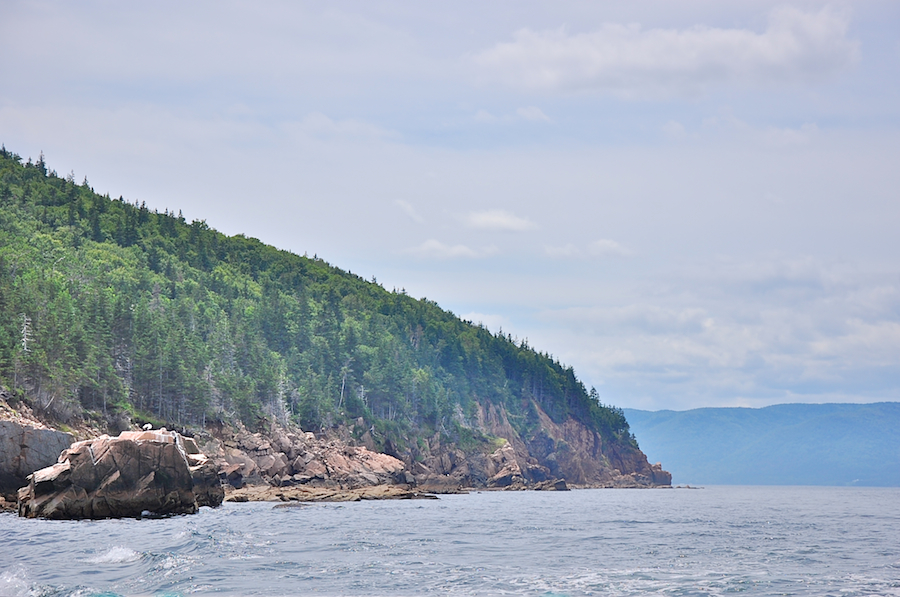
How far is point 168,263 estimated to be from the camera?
174m

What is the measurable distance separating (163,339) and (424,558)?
298 feet

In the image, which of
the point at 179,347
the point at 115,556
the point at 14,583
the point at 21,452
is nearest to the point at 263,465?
the point at 179,347

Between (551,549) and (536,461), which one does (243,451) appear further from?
(536,461)

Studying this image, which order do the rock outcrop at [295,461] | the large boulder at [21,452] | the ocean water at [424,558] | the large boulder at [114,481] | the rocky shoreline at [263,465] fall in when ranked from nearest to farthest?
the ocean water at [424,558] < the large boulder at [114,481] < the rocky shoreline at [263,465] < the large boulder at [21,452] < the rock outcrop at [295,461]

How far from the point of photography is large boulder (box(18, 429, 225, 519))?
177ft

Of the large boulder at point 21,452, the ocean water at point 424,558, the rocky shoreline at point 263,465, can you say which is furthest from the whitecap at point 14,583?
the large boulder at point 21,452

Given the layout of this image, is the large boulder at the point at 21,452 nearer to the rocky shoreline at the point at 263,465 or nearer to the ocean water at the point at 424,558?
the rocky shoreline at the point at 263,465

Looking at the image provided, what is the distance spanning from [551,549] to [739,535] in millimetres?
18160

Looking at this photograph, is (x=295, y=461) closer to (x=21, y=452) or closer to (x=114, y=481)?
(x=21, y=452)

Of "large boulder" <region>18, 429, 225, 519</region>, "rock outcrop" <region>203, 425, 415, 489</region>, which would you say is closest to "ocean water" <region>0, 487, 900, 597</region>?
"large boulder" <region>18, 429, 225, 519</region>

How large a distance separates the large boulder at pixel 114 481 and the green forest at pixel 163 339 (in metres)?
30.6

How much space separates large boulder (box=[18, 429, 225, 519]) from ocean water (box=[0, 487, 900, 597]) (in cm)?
201

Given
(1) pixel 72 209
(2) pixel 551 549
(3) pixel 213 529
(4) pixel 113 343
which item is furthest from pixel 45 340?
(1) pixel 72 209

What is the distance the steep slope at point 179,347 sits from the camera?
320 ft
